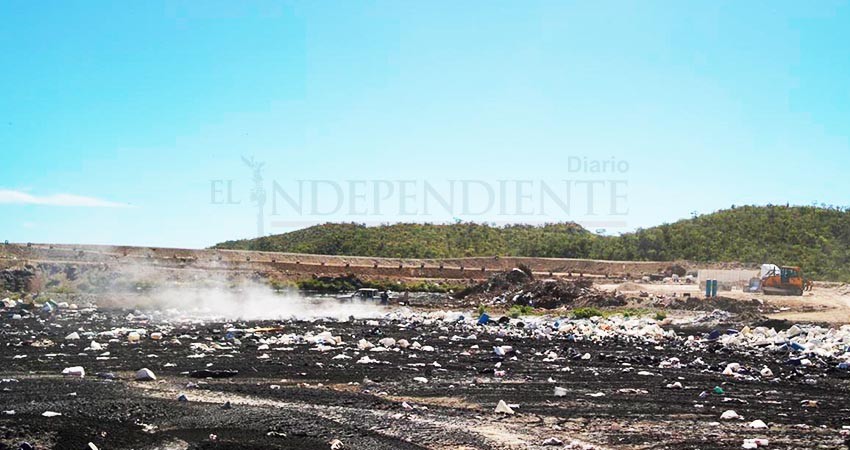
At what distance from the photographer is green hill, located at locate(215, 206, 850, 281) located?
Result: 48.5m

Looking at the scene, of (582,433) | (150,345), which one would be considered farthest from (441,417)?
(150,345)

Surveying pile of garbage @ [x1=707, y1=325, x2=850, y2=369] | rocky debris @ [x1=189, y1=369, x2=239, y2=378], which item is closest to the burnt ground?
rocky debris @ [x1=189, y1=369, x2=239, y2=378]

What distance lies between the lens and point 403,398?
8367mm

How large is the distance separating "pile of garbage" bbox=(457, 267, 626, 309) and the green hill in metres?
18.5

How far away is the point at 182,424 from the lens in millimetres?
6676

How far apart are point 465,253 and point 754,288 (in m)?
36.0

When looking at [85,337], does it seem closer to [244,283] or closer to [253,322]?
[253,322]

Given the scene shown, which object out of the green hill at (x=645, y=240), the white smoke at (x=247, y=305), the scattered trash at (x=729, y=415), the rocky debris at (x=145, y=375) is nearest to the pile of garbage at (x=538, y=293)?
the white smoke at (x=247, y=305)

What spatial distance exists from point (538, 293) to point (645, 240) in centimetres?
3501

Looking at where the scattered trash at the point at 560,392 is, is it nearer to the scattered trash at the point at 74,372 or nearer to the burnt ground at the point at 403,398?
the burnt ground at the point at 403,398

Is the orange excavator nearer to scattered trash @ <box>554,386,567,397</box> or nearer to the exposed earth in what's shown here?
the exposed earth

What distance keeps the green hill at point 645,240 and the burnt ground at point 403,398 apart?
1259 inches

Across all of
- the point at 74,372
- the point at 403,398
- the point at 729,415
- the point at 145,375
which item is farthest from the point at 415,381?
the point at 74,372

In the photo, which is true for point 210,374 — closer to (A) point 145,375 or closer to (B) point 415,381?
(A) point 145,375
